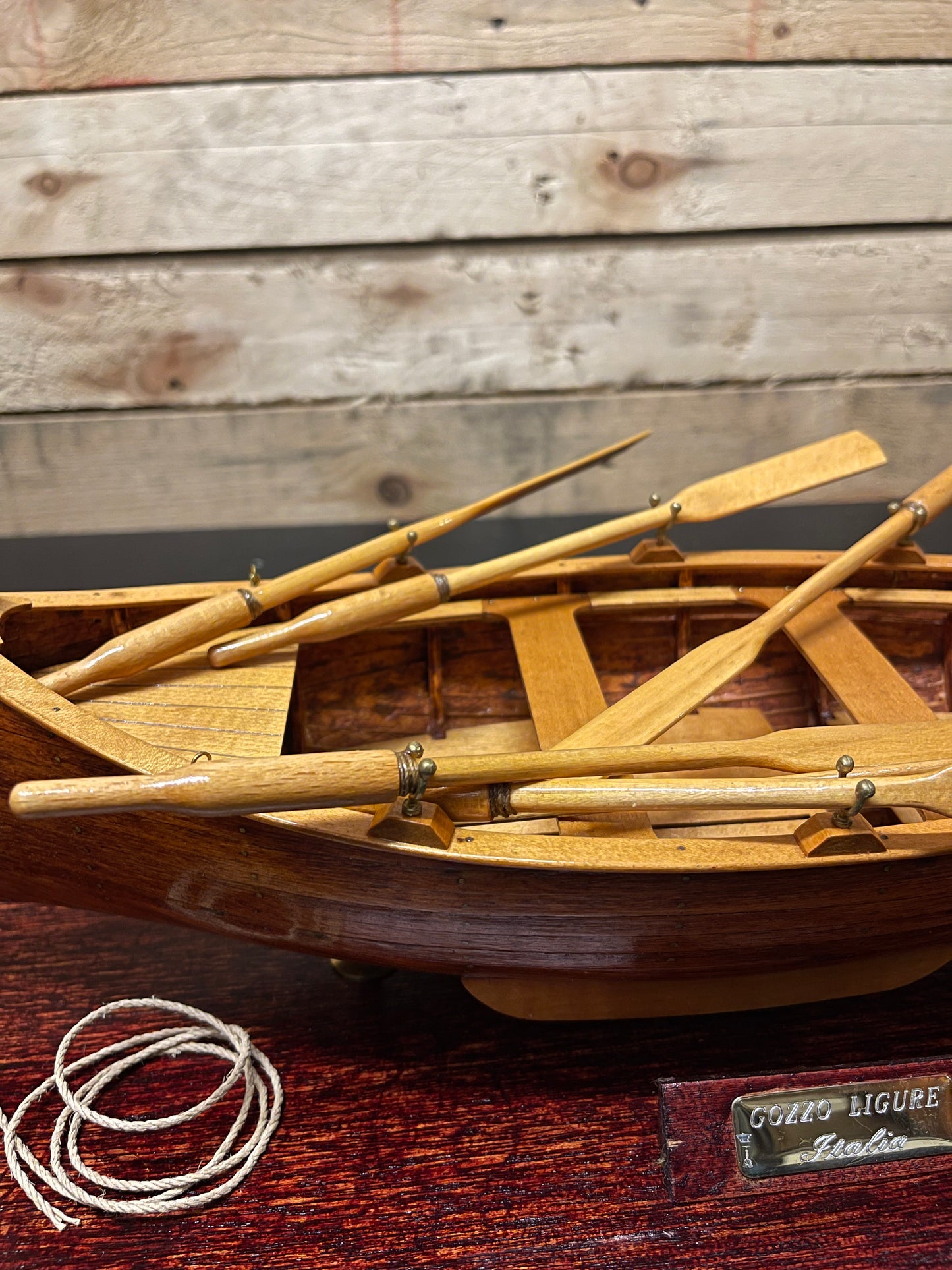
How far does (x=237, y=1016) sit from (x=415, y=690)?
45 cm

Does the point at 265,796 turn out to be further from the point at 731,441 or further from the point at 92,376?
Result: the point at 731,441

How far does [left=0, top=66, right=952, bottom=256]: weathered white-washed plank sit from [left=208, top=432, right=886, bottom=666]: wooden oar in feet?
1.29

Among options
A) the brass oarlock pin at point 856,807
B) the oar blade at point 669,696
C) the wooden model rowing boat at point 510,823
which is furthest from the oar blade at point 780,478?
the brass oarlock pin at point 856,807

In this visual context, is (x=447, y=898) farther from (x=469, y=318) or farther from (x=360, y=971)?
(x=469, y=318)

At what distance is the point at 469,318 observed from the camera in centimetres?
150

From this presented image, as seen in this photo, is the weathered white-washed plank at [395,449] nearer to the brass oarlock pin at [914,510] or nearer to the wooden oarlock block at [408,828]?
the brass oarlock pin at [914,510]

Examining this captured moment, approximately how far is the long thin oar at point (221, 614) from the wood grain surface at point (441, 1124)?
0.35 metres

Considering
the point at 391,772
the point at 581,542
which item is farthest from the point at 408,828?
the point at 581,542

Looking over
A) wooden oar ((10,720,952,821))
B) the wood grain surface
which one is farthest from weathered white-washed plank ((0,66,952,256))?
the wood grain surface

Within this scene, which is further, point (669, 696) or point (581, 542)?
point (581, 542)

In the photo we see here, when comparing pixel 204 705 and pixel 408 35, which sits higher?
pixel 408 35

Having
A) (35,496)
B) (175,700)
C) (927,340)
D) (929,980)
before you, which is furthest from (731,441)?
(35,496)

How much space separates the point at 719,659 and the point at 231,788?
1.93 ft

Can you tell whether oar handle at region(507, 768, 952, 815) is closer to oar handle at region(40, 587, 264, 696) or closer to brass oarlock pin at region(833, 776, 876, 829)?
brass oarlock pin at region(833, 776, 876, 829)
